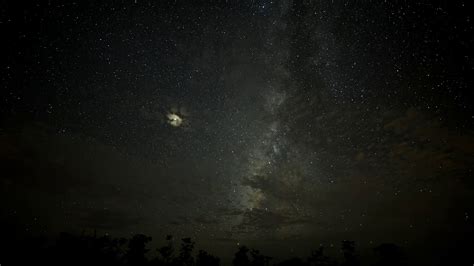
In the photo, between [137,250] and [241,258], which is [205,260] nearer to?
[241,258]

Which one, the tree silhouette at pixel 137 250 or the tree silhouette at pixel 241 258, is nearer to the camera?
the tree silhouette at pixel 137 250

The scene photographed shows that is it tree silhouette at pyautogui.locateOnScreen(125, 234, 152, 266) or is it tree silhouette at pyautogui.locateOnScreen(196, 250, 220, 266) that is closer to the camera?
tree silhouette at pyautogui.locateOnScreen(125, 234, 152, 266)

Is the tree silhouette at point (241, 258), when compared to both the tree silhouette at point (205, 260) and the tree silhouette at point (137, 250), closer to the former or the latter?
the tree silhouette at point (205, 260)

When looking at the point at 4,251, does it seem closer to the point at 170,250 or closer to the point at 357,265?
the point at 170,250

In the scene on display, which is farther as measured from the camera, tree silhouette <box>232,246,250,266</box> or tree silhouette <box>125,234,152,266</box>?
tree silhouette <box>232,246,250,266</box>

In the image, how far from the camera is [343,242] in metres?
53.2

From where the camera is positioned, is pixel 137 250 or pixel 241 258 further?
pixel 241 258

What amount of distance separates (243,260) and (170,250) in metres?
14.6

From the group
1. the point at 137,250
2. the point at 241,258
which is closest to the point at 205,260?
the point at 241,258

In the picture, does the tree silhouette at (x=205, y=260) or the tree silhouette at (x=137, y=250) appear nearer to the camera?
the tree silhouette at (x=137, y=250)

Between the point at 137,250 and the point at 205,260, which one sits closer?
the point at 137,250

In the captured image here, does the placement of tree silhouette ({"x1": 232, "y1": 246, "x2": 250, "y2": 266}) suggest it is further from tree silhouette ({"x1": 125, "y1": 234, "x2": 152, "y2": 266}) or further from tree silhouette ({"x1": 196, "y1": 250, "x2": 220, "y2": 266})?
tree silhouette ({"x1": 125, "y1": 234, "x2": 152, "y2": 266})

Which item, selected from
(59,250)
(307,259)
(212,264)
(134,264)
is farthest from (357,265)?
(59,250)

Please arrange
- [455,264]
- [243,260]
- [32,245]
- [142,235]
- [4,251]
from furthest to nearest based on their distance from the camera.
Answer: [455,264], [243,260], [142,235], [32,245], [4,251]
